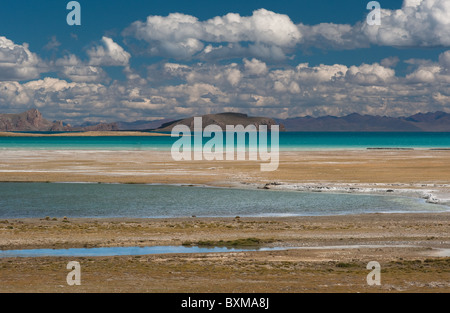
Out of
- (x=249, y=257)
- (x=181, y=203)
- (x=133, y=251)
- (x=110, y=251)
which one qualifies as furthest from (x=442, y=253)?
(x=181, y=203)

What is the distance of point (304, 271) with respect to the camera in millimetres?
21078

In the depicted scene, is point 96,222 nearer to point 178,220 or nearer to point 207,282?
point 178,220

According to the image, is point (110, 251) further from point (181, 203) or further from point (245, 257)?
point (181, 203)

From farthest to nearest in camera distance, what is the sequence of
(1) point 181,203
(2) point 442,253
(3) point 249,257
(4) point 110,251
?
1. (1) point 181,203
2. (4) point 110,251
3. (2) point 442,253
4. (3) point 249,257

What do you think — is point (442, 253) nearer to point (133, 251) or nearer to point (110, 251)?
point (133, 251)

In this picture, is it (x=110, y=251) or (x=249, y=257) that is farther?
(x=110, y=251)

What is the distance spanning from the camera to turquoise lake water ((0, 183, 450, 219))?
3891cm

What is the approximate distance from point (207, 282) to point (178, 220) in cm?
1603

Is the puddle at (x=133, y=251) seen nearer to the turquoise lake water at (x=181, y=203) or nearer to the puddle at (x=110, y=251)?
the puddle at (x=110, y=251)

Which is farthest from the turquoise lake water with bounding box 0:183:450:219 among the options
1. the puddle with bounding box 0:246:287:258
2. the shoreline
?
the puddle with bounding box 0:246:287:258

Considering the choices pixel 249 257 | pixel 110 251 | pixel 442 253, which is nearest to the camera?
pixel 249 257

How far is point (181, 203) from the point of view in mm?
44125

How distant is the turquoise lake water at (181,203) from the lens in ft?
128

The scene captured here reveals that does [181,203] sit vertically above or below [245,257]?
above
